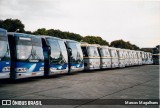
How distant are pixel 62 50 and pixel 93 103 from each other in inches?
394

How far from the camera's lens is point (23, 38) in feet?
44.7

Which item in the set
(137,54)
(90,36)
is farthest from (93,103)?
(90,36)

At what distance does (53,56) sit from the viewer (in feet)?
54.0

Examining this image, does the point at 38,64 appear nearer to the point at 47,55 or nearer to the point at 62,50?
the point at 47,55

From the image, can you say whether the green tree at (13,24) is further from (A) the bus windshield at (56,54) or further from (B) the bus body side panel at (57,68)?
(B) the bus body side panel at (57,68)

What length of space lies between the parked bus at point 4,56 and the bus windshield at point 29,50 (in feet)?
3.38

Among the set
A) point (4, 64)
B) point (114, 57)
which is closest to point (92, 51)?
point (114, 57)

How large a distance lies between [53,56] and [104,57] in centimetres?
1259

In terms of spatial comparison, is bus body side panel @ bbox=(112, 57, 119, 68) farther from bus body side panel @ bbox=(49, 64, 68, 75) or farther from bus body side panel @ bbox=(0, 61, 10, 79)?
bus body side panel @ bbox=(0, 61, 10, 79)

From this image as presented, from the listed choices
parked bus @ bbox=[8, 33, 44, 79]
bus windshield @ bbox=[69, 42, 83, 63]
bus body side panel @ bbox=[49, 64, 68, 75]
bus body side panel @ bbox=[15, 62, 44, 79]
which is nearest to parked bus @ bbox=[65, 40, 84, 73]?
bus windshield @ bbox=[69, 42, 83, 63]

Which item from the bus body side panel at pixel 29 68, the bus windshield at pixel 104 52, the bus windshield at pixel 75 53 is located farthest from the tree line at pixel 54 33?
the bus body side panel at pixel 29 68

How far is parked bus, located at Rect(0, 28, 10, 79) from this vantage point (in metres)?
11.5

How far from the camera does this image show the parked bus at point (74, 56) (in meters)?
19.4

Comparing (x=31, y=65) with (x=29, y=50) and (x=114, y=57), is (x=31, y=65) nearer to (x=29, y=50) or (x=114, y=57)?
(x=29, y=50)
